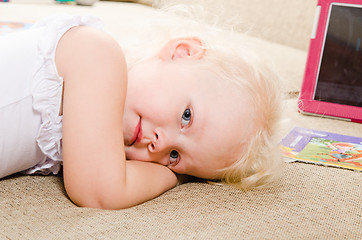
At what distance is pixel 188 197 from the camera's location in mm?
817

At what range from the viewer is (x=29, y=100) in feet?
2.66

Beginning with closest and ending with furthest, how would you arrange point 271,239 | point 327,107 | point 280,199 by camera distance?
point 271,239 < point 280,199 < point 327,107

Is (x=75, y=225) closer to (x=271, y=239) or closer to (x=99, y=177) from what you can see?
(x=99, y=177)

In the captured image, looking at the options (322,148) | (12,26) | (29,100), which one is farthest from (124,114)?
(12,26)

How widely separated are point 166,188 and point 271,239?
260mm

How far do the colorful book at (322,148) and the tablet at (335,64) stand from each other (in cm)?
23

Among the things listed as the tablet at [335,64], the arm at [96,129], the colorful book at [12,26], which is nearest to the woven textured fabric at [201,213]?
the arm at [96,129]

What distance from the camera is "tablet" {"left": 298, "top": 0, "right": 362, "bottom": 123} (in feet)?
4.47

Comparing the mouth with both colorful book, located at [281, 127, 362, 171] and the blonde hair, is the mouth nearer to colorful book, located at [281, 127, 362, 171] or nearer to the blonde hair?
the blonde hair

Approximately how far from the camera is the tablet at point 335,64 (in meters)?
1.36

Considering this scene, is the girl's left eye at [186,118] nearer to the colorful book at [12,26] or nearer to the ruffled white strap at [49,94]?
the ruffled white strap at [49,94]

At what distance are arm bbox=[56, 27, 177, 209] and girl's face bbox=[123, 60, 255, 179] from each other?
0.21 ft

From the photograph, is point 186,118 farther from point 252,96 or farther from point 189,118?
point 252,96

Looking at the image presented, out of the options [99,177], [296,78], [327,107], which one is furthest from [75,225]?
[296,78]
